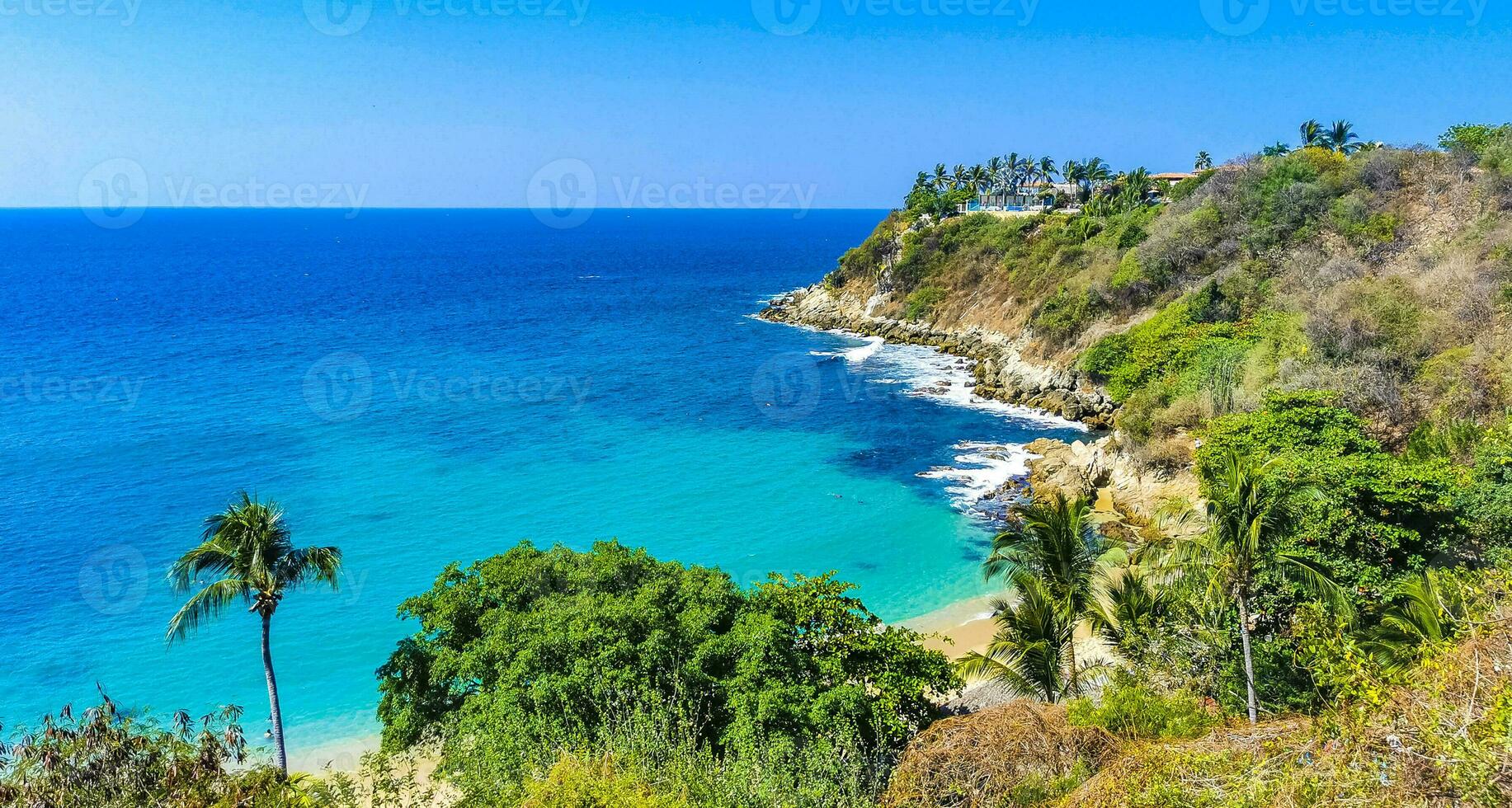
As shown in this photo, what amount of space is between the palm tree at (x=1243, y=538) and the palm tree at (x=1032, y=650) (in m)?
3.64

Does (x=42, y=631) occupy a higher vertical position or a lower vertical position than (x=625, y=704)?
lower

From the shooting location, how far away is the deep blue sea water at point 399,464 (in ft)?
94.1

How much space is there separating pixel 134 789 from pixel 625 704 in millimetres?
7563

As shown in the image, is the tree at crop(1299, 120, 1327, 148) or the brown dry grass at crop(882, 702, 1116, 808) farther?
the tree at crop(1299, 120, 1327, 148)

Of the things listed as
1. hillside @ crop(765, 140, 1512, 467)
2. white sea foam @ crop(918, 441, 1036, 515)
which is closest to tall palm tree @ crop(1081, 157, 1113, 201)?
hillside @ crop(765, 140, 1512, 467)

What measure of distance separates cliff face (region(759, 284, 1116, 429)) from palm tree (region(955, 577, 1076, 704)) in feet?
106

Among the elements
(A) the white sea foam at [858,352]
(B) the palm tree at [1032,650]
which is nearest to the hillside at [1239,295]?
(A) the white sea foam at [858,352]

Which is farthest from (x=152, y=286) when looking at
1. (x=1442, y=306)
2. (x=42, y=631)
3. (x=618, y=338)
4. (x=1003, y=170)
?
(x=1442, y=306)

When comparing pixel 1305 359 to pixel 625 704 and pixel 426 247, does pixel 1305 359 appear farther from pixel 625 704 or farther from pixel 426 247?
pixel 426 247

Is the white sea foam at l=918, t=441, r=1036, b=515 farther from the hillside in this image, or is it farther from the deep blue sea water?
the hillside

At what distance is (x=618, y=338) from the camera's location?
80.4 meters

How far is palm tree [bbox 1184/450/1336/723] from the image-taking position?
14.8 m

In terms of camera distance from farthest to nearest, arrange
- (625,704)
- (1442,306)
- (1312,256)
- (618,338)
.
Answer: (618,338) < (1312,256) < (1442,306) < (625,704)

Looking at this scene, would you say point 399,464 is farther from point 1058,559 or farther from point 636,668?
point 1058,559
